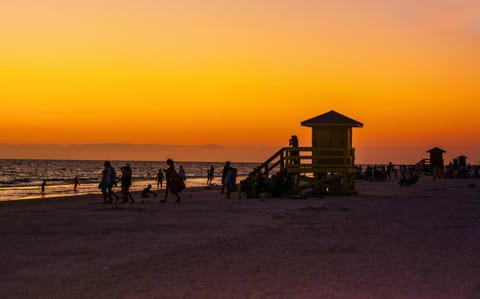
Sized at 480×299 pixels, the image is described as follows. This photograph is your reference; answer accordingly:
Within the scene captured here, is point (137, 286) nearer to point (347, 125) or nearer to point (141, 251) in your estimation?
point (141, 251)

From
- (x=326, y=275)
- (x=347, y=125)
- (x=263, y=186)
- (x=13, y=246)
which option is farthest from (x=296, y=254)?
(x=347, y=125)

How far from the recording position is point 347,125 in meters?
29.8

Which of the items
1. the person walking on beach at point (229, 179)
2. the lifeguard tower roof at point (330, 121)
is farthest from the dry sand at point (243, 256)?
the lifeguard tower roof at point (330, 121)

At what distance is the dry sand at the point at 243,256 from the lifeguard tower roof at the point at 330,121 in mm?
11161

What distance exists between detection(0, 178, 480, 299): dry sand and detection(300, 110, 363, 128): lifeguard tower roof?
11.2m

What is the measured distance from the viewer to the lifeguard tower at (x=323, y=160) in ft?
96.0

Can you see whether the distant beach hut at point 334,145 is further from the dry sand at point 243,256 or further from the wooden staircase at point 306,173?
the dry sand at point 243,256

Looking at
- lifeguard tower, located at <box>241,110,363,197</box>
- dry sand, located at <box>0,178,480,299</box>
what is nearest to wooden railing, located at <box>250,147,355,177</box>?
lifeguard tower, located at <box>241,110,363,197</box>

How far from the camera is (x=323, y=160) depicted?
3025 cm

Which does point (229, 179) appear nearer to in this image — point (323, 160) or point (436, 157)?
point (323, 160)

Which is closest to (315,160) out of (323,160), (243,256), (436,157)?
(323,160)

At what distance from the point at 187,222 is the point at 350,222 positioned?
441 cm

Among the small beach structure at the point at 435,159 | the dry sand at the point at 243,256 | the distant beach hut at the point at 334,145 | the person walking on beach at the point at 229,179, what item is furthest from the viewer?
the small beach structure at the point at 435,159

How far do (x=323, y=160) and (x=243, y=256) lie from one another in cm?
1993
